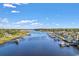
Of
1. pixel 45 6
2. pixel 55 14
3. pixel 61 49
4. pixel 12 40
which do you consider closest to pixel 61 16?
pixel 55 14

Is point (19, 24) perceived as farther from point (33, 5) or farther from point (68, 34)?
point (68, 34)

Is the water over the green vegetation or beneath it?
beneath

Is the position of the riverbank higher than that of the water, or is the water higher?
the riverbank

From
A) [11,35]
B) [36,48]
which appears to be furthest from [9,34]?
[36,48]

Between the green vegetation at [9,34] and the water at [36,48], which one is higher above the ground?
the green vegetation at [9,34]

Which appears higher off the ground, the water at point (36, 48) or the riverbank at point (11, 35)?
the riverbank at point (11, 35)
